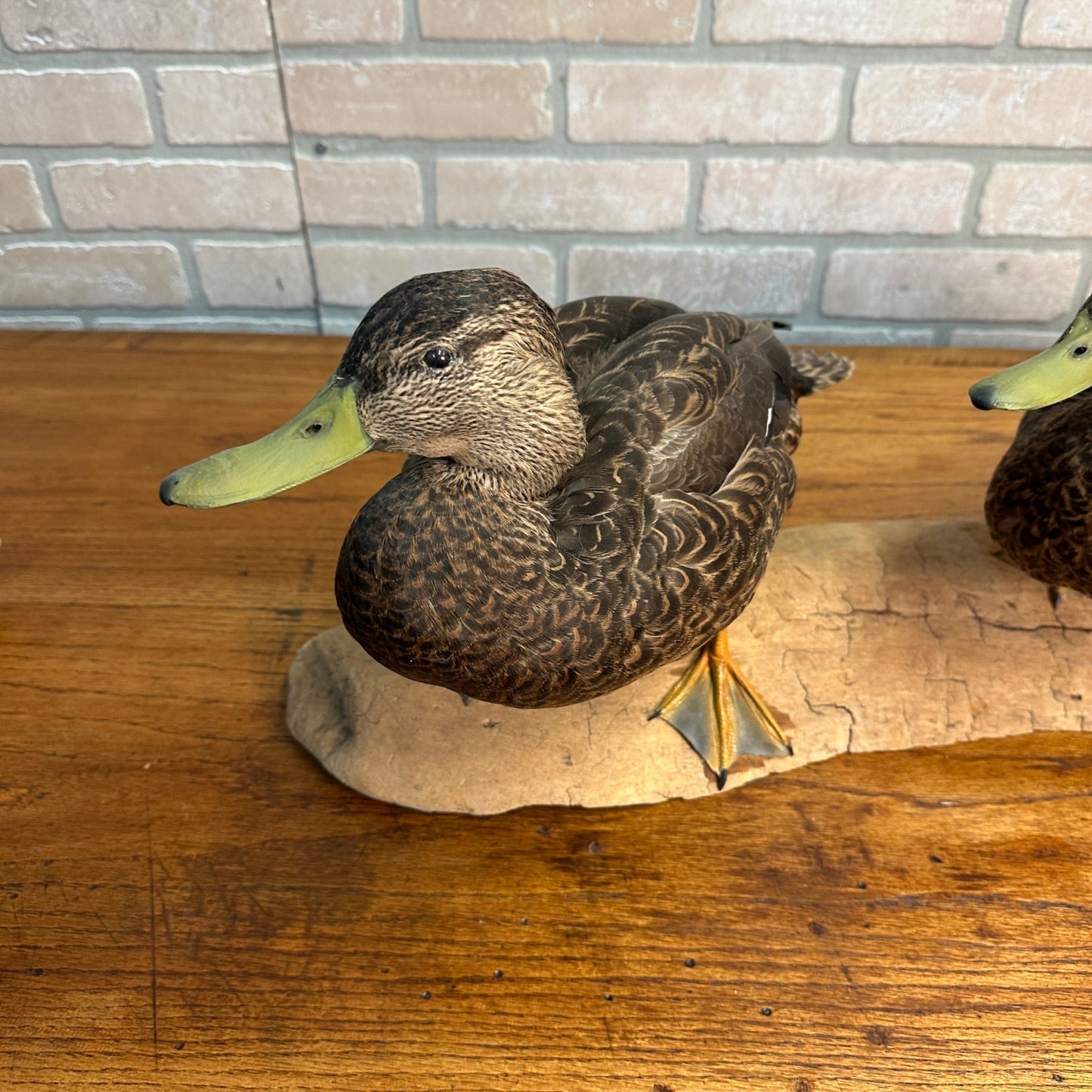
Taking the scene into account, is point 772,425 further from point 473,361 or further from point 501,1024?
point 501,1024

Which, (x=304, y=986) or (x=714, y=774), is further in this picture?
(x=714, y=774)

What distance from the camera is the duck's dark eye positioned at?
653 millimetres

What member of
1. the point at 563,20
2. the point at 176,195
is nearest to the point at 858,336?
the point at 563,20

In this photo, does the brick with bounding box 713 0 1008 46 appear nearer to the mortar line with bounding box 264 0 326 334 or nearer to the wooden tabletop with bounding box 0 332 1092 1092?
the mortar line with bounding box 264 0 326 334

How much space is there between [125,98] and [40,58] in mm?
117

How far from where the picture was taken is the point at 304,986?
2.45 feet

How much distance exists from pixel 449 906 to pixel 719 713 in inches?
12.3

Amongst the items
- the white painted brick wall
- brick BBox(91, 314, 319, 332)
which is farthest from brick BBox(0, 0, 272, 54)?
brick BBox(91, 314, 319, 332)

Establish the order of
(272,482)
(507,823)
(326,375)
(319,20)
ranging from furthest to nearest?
(326,375) → (319,20) → (507,823) → (272,482)

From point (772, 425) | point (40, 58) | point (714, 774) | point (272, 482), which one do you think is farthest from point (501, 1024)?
point (40, 58)

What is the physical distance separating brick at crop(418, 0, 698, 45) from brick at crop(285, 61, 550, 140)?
0.04 meters

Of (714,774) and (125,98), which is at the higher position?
(125,98)

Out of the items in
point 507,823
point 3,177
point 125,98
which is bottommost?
point 507,823

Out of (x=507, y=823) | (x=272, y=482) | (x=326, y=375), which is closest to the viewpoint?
(x=272, y=482)
